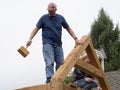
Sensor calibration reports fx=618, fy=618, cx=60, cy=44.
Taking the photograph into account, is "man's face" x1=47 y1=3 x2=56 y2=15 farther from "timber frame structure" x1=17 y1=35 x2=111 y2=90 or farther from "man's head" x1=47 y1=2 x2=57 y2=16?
"timber frame structure" x1=17 y1=35 x2=111 y2=90

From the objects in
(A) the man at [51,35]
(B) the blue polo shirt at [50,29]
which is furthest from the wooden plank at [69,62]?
(B) the blue polo shirt at [50,29]

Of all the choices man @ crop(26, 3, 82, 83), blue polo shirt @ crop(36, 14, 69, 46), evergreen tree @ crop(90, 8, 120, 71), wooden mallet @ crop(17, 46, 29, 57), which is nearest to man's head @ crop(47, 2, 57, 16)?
man @ crop(26, 3, 82, 83)

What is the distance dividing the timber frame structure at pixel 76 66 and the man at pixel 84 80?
0.15m

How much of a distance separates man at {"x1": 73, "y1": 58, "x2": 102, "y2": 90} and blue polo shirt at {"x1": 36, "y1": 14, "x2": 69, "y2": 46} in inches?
42.6

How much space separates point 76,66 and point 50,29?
2.56 feet

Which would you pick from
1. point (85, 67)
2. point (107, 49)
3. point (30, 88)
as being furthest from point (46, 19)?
point (107, 49)

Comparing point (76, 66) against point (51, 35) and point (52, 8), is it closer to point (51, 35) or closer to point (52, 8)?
point (51, 35)

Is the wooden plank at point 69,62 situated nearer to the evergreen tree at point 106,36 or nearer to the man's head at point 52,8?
the man's head at point 52,8

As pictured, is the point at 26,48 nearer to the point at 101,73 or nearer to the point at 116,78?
the point at 101,73

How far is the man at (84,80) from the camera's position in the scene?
11133 millimetres

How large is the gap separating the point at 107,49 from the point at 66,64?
116 feet

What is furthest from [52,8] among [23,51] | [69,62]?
[69,62]

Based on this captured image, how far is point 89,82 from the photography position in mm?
11156

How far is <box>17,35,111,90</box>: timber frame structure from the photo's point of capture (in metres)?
8.63
